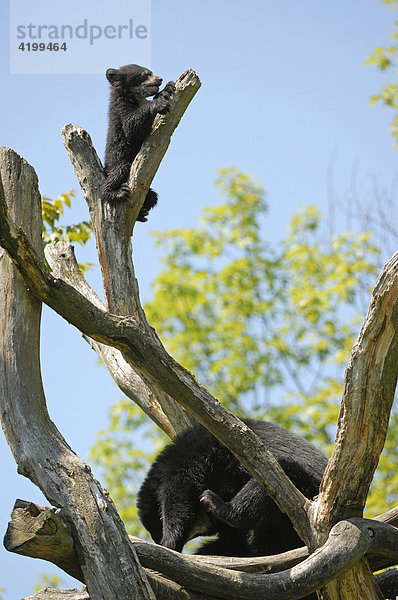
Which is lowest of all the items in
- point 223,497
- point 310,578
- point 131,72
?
point 310,578

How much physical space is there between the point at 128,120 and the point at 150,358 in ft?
10.2

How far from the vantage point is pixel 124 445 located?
56.3 feet

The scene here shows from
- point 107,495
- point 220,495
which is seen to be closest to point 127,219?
point 220,495

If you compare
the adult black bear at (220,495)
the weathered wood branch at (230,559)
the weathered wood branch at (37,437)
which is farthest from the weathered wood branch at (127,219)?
the weathered wood branch at (230,559)

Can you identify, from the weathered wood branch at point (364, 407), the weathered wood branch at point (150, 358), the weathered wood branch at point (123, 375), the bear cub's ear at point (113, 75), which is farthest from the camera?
the bear cub's ear at point (113, 75)

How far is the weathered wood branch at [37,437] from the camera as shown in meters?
3.03

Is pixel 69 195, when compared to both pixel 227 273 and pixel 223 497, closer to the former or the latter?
pixel 223 497

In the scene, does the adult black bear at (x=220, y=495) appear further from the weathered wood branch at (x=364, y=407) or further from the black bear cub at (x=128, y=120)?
the black bear cub at (x=128, y=120)

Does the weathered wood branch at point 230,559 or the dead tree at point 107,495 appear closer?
the weathered wood branch at point 230,559

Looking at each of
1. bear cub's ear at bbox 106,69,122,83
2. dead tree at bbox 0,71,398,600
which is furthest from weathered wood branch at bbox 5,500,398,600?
bear cub's ear at bbox 106,69,122,83

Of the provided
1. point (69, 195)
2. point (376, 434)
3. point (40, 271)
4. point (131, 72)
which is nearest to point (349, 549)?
point (376, 434)

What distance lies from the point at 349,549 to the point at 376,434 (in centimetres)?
61

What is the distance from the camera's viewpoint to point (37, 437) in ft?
10.8

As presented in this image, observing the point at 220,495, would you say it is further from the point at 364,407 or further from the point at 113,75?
the point at 113,75
